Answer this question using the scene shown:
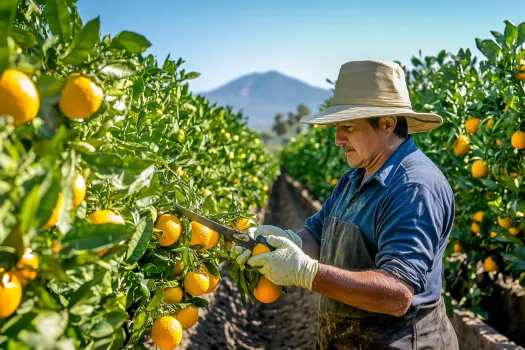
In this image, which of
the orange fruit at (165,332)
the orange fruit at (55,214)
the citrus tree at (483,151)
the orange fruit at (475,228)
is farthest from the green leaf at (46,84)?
the orange fruit at (475,228)

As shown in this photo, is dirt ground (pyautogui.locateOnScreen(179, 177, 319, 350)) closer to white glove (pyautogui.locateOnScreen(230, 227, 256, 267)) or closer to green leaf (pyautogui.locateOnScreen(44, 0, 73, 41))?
white glove (pyautogui.locateOnScreen(230, 227, 256, 267))

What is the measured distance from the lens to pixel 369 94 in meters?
2.33

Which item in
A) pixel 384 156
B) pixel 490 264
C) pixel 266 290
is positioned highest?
pixel 384 156

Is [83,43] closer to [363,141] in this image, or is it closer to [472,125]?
[363,141]

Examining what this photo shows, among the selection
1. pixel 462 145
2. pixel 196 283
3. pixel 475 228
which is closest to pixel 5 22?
pixel 196 283

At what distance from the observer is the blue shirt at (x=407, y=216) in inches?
75.4

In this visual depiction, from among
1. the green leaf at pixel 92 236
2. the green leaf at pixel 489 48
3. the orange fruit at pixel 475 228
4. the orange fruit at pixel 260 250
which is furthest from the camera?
the orange fruit at pixel 475 228

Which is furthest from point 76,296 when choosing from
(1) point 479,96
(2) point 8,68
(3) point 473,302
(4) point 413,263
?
(3) point 473,302

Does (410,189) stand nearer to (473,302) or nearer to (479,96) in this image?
(479,96)

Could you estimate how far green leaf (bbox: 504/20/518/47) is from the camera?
3.20 metres

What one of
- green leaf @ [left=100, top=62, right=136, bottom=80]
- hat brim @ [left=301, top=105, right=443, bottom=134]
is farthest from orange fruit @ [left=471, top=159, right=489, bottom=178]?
green leaf @ [left=100, top=62, right=136, bottom=80]

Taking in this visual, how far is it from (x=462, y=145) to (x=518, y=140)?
0.83m

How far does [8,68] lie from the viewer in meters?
1.07

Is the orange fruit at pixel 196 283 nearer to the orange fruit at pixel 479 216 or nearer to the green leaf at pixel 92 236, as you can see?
the green leaf at pixel 92 236
